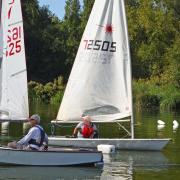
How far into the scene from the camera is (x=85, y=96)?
23.2m

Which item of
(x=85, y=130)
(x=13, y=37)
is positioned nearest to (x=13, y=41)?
(x=13, y=37)

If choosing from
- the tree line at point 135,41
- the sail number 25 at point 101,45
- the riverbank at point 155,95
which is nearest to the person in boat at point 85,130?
the sail number 25 at point 101,45

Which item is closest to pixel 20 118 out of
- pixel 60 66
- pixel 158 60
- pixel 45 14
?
pixel 158 60

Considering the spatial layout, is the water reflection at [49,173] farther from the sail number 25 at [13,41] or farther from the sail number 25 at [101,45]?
the sail number 25 at [101,45]

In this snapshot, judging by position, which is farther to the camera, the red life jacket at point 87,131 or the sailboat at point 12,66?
the red life jacket at point 87,131

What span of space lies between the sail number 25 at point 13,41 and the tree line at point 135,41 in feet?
111

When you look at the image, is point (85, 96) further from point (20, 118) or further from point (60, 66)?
point (60, 66)

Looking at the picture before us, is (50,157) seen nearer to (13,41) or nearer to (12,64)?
(12,64)

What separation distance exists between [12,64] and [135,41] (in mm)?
50968

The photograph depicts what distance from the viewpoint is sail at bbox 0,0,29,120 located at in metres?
20.0

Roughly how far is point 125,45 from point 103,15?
1418 mm

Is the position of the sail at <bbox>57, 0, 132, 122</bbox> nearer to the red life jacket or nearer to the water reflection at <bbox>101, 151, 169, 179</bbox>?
the red life jacket

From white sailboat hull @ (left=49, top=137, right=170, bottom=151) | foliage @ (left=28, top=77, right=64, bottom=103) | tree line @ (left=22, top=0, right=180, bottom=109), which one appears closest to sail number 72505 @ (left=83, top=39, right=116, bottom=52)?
white sailboat hull @ (left=49, top=137, right=170, bottom=151)

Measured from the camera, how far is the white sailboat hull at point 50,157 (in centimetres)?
1712
